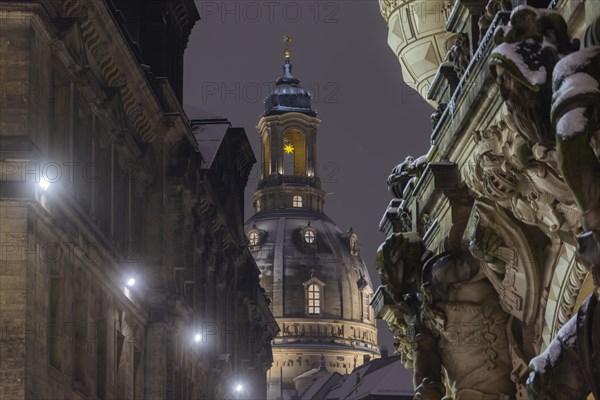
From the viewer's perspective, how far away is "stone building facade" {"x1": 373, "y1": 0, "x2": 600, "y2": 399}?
338 inches

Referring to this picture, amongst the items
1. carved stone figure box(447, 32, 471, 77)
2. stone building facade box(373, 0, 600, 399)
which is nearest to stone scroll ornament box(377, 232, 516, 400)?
stone building facade box(373, 0, 600, 399)

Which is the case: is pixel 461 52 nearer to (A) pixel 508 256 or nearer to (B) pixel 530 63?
(A) pixel 508 256

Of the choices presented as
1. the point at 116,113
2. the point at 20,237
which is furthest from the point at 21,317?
the point at 116,113

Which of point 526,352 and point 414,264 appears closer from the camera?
point 526,352

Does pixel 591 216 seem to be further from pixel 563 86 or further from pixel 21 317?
pixel 21 317

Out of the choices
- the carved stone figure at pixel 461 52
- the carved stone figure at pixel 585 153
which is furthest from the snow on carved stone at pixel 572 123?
the carved stone figure at pixel 461 52

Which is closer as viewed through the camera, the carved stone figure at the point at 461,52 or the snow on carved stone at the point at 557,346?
the snow on carved stone at the point at 557,346

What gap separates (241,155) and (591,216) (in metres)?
71.6

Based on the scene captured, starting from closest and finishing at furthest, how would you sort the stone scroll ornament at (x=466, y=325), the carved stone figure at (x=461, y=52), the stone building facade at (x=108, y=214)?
the stone scroll ornament at (x=466, y=325), the carved stone figure at (x=461, y=52), the stone building facade at (x=108, y=214)

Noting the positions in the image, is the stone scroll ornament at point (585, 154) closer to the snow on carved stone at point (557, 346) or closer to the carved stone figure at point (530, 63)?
the snow on carved stone at point (557, 346)

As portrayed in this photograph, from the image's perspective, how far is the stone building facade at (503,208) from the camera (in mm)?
8578

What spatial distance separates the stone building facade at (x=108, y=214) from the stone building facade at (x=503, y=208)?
16948mm

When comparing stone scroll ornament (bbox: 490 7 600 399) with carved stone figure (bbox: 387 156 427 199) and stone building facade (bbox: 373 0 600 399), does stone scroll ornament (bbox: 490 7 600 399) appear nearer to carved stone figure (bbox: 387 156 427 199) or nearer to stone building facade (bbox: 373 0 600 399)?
stone building facade (bbox: 373 0 600 399)

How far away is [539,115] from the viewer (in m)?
9.44
